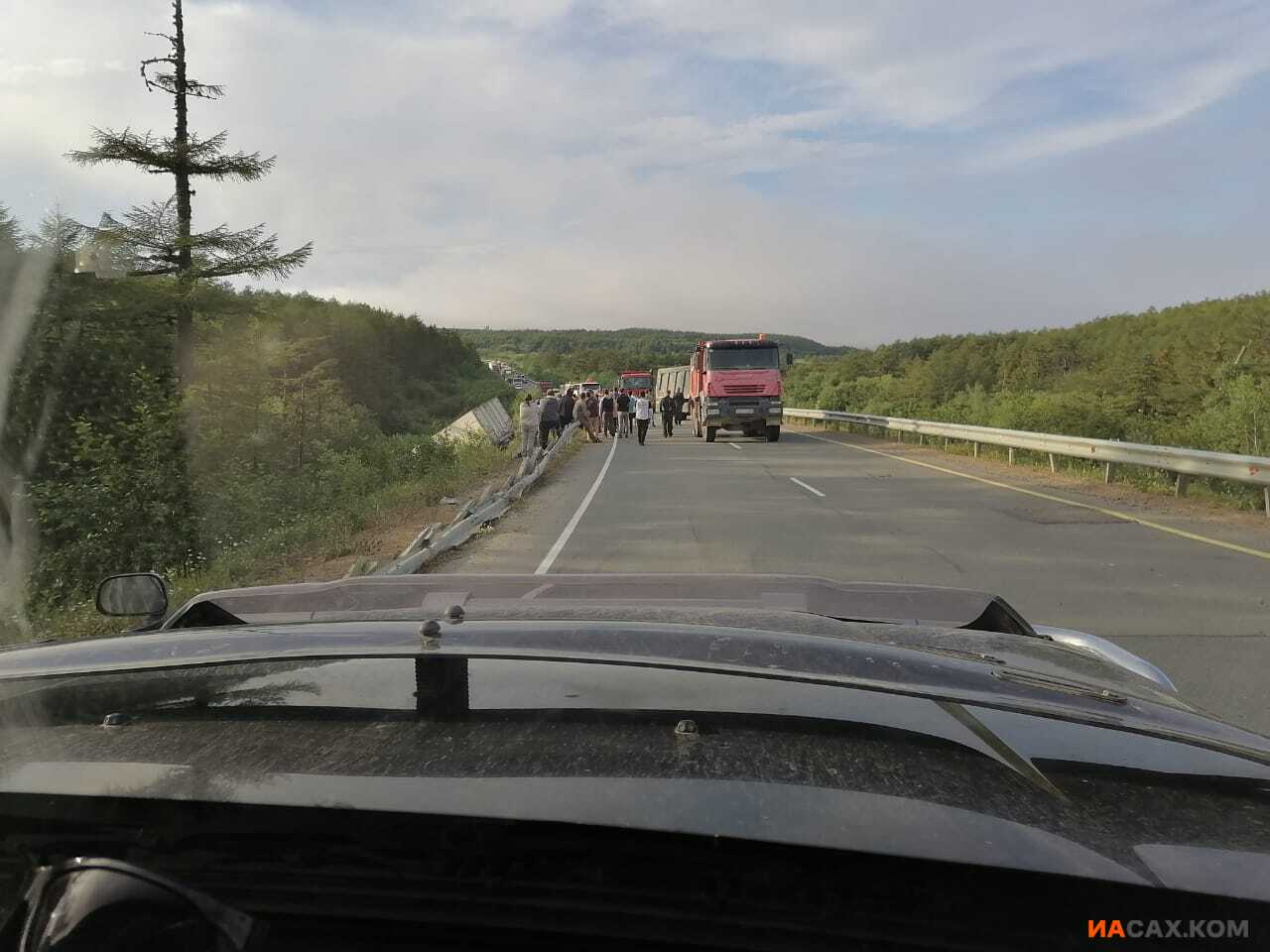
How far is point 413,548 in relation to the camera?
963 centimetres

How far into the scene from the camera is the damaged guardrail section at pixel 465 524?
9.05 meters

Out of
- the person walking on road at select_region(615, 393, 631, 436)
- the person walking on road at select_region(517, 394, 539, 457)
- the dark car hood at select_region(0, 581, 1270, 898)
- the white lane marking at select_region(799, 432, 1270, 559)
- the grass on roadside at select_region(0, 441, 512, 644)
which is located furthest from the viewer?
the person walking on road at select_region(615, 393, 631, 436)

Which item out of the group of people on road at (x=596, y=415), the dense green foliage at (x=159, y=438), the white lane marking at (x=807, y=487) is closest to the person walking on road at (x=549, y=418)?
the group of people on road at (x=596, y=415)

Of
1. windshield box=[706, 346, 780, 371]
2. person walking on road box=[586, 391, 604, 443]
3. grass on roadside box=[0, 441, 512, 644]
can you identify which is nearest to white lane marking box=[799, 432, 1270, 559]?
windshield box=[706, 346, 780, 371]

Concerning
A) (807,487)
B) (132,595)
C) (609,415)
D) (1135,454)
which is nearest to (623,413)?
(609,415)

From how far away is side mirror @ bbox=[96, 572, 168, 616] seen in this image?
3322 mm

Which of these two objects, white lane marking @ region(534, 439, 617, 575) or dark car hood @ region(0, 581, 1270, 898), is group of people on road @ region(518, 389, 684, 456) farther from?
dark car hood @ region(0, 581, 1270, 898)

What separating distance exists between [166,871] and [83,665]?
94cm

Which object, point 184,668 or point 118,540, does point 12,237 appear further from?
point 184,668

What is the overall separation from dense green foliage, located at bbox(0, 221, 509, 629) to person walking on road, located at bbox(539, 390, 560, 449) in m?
2.90

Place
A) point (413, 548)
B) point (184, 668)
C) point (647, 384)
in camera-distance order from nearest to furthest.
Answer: point (184, 668) → point (413, 548) → point (647, 384)

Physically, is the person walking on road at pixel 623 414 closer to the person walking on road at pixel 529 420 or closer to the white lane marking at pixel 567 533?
the person walking on road at pixel 529 420

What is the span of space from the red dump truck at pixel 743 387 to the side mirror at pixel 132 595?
29503 millimetres

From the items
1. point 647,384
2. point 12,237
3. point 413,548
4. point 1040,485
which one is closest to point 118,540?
point 413,548
